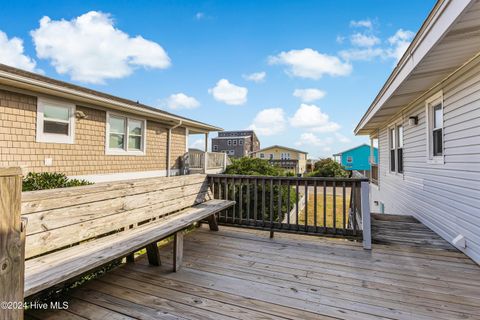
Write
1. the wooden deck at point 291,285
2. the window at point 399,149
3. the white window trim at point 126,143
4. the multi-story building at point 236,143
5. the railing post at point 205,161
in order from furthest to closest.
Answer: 1. the multi-story building at point 236,143
2. the railing post at point 205,161
3. the white window trim at point 126,143
4. the window at point 399,149
5. the wooden deck at point 291,285

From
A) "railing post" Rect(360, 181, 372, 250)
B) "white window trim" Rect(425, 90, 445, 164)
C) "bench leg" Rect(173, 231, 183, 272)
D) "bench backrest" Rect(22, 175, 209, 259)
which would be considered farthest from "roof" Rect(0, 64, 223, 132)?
"white window trim" Rect(425, 90, 445, 164)

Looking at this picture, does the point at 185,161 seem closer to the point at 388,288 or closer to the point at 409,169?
the point at 409,169

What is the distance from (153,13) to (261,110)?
54.8 ft

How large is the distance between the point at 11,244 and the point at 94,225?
1.28 meters

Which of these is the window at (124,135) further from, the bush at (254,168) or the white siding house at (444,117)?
the white siding house at (444,117)

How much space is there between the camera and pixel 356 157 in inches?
1128

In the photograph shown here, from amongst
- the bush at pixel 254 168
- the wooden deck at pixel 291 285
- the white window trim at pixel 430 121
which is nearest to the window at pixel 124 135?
the bush at pixel 254 168

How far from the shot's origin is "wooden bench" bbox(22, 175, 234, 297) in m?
1.69

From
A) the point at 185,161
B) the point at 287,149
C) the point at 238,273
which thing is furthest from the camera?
the point at 287,149

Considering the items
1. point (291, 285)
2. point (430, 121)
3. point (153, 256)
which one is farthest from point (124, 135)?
→ point (430, 121)

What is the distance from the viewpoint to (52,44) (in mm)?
7871

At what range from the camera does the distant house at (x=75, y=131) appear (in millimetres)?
5105

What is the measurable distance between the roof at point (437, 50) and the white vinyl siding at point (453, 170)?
288mm

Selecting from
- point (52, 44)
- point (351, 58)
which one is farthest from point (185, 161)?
point (351, 58)
